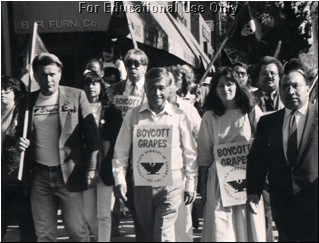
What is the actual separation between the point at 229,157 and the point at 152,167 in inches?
23.8

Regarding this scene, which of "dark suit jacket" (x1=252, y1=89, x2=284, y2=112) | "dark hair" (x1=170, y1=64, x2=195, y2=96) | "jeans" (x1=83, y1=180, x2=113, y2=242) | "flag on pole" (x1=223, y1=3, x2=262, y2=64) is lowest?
"jeans" (x1=83, y1=180, x2=113, y2=242)

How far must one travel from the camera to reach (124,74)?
6.55 m

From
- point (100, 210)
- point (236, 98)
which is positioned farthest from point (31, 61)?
point (236, 98)

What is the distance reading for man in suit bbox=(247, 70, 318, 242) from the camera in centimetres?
435

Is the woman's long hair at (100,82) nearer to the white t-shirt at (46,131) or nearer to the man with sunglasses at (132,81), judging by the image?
the man with sunglasses at (132,81)

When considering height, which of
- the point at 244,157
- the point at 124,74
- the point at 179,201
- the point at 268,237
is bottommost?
the point at 268,237

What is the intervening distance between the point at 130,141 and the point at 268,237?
1.40 meters

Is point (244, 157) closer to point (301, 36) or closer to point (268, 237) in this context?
point (268, 237)

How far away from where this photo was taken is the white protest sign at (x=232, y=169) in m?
4.70

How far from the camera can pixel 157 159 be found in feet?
16.0

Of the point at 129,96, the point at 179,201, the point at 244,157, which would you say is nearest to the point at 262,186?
the point at 244,157

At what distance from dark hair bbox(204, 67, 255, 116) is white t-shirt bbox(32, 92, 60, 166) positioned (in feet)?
4.04

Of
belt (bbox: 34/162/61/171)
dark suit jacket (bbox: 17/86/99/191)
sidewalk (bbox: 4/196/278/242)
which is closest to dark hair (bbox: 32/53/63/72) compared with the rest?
dark suit jacket (bbox: 17/86/99/191)

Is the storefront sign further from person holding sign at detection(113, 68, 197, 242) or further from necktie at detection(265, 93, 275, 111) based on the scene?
person holding sign at detection(113, 68, 197, 242)
